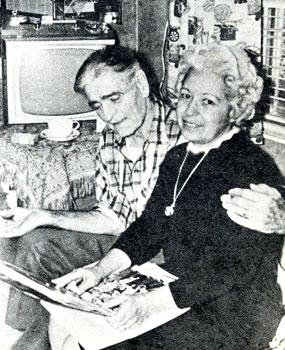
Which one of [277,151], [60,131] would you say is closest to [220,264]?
[277,151]

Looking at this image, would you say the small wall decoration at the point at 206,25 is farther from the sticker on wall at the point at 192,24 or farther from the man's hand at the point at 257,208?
the man's hand at the point at 257,208

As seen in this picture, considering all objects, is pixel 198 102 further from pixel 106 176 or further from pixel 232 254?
pixel 106 176

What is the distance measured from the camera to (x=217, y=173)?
103 cm

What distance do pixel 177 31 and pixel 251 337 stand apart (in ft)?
3.87

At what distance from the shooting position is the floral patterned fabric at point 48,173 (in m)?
1.56

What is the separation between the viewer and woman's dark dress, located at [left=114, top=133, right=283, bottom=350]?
3.17 ft

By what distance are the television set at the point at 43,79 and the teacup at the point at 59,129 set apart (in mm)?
112

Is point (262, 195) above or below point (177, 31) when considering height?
below

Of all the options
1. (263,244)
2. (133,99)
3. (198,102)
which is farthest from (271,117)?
(263,244)

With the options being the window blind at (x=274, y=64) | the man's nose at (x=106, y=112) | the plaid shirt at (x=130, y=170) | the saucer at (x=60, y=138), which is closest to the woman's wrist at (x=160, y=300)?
the plaid shirt at (x=130, y=170)

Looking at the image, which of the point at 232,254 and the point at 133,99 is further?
the point at 133,99

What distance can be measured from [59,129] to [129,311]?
904 mm

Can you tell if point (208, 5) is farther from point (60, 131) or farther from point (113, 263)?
point (113, 263)

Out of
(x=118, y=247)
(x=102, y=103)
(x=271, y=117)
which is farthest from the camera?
(x=271, y=117)
